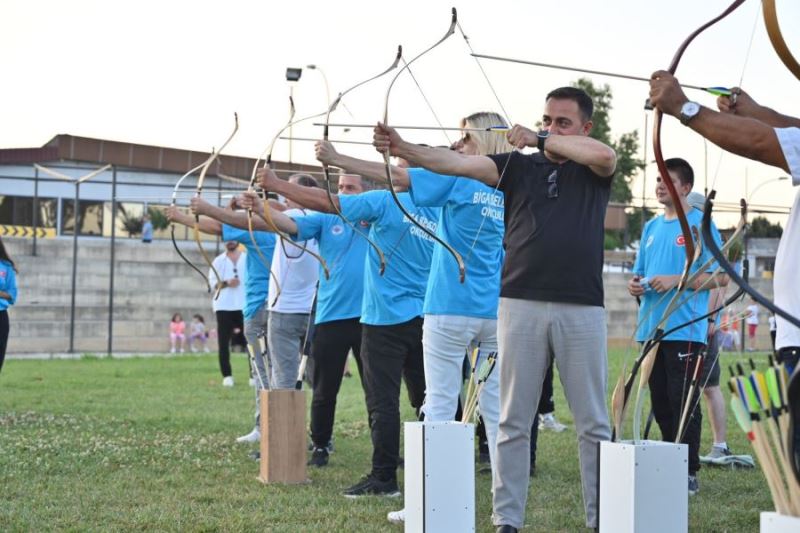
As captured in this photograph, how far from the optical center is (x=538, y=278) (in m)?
3.41

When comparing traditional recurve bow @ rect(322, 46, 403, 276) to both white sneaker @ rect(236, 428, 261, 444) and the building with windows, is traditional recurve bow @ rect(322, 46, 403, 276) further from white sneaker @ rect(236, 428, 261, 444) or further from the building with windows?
the building with windows

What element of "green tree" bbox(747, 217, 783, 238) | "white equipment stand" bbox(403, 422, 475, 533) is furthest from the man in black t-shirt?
"green tree" bbox(747, 217, 783, 238)

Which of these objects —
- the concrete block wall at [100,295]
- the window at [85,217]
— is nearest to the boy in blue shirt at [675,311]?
the concrete block wall at [100,295]

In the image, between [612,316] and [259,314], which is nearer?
[259,314]

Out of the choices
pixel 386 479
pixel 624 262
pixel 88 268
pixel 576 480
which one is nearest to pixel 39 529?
pixel 386 479

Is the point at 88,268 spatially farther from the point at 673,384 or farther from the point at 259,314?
the point at 673,384

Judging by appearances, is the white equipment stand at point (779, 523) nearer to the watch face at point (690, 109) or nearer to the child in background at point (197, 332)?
the watch face at point (690, 109)

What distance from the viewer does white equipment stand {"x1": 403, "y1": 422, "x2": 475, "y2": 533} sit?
3.31 metres

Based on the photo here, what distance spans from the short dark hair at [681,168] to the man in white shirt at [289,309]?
180cm

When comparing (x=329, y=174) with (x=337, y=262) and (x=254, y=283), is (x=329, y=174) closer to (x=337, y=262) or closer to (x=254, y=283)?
(x=337, y=262)

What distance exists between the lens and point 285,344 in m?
5.67

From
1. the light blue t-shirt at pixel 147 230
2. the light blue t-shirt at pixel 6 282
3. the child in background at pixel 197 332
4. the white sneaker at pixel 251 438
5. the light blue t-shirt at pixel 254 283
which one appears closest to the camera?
the white sneaker at pixel 251 438

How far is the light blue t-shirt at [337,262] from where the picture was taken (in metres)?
5.11

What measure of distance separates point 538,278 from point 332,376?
1.93 meters
